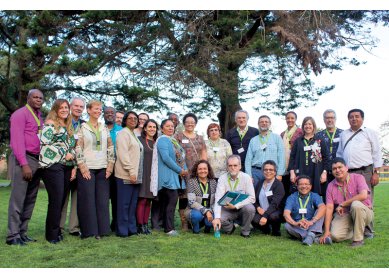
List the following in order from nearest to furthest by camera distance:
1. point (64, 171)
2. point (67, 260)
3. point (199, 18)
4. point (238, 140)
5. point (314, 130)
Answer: point (67, 260) < point (64, 171) < point (314, 130) < point (238, 140) < point (199, 18)

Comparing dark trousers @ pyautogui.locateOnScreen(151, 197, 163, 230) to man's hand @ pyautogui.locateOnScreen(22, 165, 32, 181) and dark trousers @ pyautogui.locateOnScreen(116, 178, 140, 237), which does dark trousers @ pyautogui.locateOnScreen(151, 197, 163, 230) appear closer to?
dark trousers @ pyautogui.locateOnScreen(116, 178, 140, 237)

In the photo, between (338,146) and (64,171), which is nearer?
(64,171)

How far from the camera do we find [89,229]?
5.66 meters

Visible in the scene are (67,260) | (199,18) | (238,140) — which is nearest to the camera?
(67,260)

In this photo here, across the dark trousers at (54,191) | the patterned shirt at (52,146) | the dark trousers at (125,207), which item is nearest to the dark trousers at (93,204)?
the dark trousers at (125,207)

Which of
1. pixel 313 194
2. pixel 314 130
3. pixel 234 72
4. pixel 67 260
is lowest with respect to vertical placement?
pixel 67 260

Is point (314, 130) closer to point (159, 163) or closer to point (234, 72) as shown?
point (159, 163)

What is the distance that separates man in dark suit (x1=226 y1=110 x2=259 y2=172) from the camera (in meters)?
6.80

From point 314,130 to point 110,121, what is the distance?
2846 millimetres

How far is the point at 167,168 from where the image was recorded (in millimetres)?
6039

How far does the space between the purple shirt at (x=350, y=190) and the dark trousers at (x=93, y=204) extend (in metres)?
2.82

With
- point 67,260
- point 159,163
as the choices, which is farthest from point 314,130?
point 67,260

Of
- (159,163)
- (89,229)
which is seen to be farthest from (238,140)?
(89,229)

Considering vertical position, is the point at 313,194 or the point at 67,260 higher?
the point at 313,194
